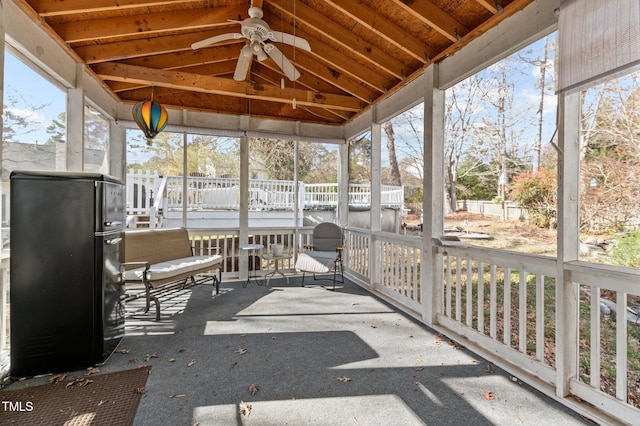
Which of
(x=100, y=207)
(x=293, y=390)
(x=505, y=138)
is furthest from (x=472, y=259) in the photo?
(x=100, y=207)

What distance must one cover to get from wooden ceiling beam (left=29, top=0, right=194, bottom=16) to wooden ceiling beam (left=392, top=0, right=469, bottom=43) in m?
2.25

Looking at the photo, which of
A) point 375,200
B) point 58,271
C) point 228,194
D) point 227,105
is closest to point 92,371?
point 58,271

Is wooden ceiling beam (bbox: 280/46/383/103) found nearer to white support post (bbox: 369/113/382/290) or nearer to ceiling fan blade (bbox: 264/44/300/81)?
white support post (bbox: 369/113/382/290)

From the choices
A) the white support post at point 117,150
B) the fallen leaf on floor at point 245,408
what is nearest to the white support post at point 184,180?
the white support post at point 117,150

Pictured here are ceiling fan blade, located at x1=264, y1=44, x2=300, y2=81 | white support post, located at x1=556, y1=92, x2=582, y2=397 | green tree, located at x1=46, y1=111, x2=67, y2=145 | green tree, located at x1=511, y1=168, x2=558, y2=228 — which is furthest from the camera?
green tree, located at x1=46, y1=111, x2=67, y2=145

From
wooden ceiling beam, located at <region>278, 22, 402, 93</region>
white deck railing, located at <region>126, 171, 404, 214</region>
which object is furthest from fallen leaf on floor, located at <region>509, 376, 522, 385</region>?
wooden ceiling beam, located at <region>278, 22, 402, 93</region>

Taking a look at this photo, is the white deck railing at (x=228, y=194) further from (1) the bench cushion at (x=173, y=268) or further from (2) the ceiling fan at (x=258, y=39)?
(2) the ceiling fan at (x=258, y=39)

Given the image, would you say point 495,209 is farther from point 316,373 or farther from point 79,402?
point 79,402

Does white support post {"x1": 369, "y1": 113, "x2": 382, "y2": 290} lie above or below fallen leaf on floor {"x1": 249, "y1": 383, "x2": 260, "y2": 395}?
above

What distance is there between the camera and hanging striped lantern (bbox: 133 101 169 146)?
11.8 feet

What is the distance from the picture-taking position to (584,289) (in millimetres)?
2146

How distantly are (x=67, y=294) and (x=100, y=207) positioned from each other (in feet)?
2.27

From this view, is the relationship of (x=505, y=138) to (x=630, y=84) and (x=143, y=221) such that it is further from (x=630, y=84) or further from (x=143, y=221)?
(x=143, y=221)

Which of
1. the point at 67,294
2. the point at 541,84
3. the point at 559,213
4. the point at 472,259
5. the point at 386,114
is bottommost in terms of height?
the point at 67,294
